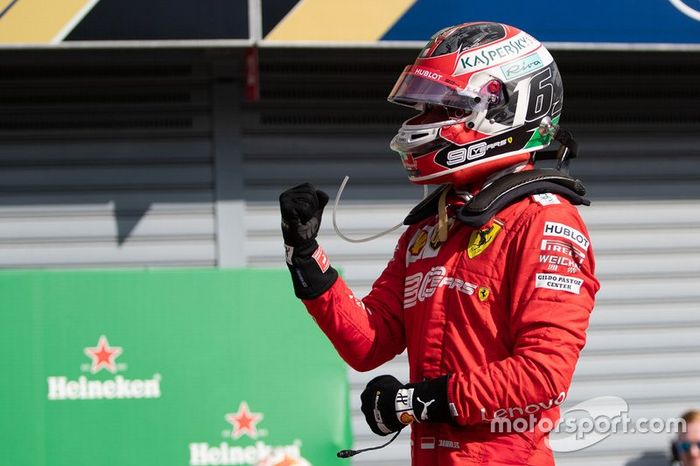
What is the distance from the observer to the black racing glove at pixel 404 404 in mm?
2443

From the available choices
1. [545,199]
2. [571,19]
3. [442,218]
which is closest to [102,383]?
[442,218]

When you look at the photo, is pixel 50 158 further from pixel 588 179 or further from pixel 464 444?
pixel 464 444

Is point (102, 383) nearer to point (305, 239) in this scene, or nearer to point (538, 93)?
point (305, 239)

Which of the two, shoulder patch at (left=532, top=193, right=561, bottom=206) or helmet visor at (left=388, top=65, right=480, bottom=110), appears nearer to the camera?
shoulder patch at (left=532, top=193, right=561, bottom=206)

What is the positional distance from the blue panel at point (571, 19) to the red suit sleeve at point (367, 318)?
9.83 ft

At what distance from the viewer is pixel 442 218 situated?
8.92 feet

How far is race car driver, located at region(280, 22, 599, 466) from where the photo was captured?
2.43 m

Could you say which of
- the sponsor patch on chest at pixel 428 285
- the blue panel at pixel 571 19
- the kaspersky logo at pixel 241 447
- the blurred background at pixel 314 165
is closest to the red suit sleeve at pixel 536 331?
the sponsor patch on chest at pixel 428 285

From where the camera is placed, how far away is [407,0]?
571 cm

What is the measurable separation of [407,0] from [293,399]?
2212 millimetres

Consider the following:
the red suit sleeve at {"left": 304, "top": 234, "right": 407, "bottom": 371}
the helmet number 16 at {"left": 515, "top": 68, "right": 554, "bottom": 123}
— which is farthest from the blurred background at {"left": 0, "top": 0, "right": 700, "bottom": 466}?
the red suit sleeve at {"left": 304, "top": 234, "right": 407, "bottom": 371}

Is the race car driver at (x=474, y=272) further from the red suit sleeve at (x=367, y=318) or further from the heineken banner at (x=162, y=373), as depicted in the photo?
the heineken banner at (x=162, y=373)

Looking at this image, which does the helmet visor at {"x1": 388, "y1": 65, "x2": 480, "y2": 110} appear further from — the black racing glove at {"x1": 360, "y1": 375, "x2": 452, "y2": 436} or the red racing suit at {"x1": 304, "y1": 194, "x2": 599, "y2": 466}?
the black racing glove at {"x1": 360, "y1": 375, "x2": 452, "y2": 436}

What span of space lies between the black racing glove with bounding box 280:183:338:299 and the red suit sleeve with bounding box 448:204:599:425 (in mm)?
486
